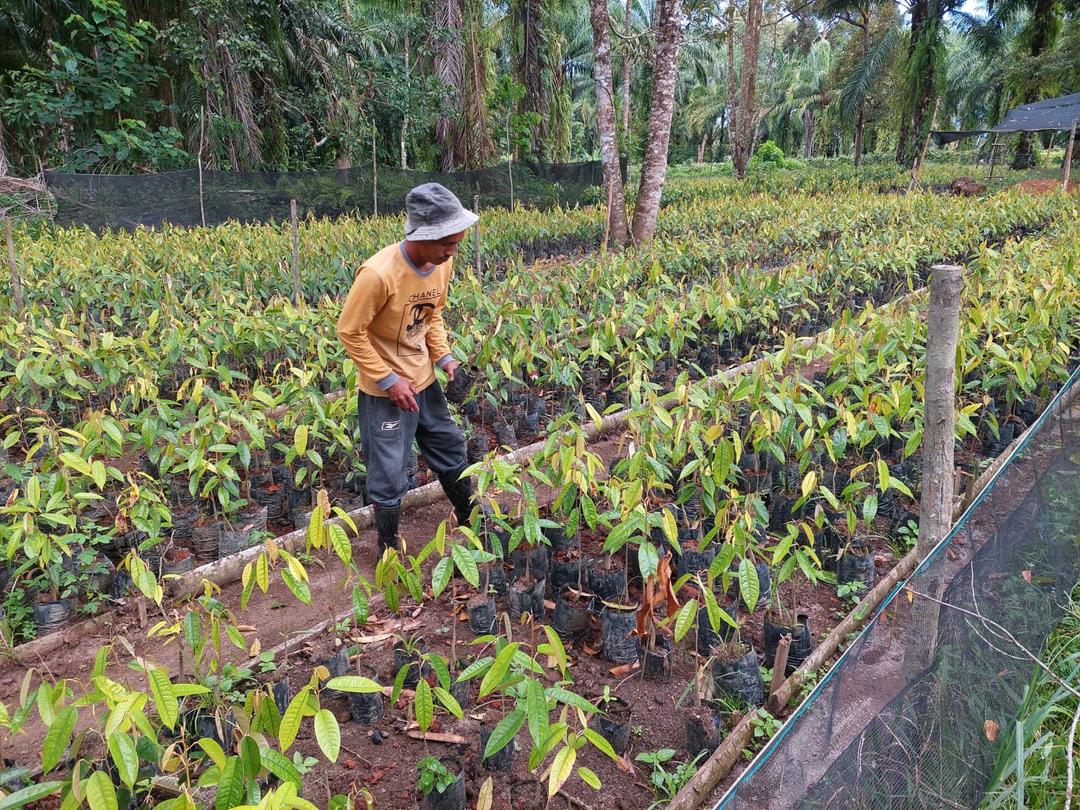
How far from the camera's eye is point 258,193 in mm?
11297

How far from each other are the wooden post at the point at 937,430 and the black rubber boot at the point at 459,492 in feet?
5.51

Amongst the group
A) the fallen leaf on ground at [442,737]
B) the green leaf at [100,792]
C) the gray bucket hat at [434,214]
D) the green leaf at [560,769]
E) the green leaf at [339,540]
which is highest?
the gray bucket hat at [434,214]

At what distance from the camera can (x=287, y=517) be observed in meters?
3.63

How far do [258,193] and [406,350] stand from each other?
31.7 feet

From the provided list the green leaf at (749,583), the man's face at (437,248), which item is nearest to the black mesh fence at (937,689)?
the green leaf at (749,583)

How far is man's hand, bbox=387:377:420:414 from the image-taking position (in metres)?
2.69

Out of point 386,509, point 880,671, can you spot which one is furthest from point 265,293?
point 880,671

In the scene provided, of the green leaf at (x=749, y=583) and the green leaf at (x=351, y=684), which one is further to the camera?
the green leaf at (x=749, y=583)

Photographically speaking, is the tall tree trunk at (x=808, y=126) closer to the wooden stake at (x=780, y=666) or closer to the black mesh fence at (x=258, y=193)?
the black mesh fence at (x=258, y=193)

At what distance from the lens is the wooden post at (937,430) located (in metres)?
1.96

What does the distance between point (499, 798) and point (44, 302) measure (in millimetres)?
5565

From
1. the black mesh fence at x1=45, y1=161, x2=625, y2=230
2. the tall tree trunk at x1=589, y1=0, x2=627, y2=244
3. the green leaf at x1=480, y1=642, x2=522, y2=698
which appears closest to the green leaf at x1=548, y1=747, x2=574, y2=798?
the green leaf at x1=480, y1=642, x2=522, y2=698

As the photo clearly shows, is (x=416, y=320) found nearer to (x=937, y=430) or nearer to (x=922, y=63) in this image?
(x=937, y=430)

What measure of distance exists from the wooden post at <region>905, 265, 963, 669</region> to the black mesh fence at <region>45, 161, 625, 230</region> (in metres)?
7.96
